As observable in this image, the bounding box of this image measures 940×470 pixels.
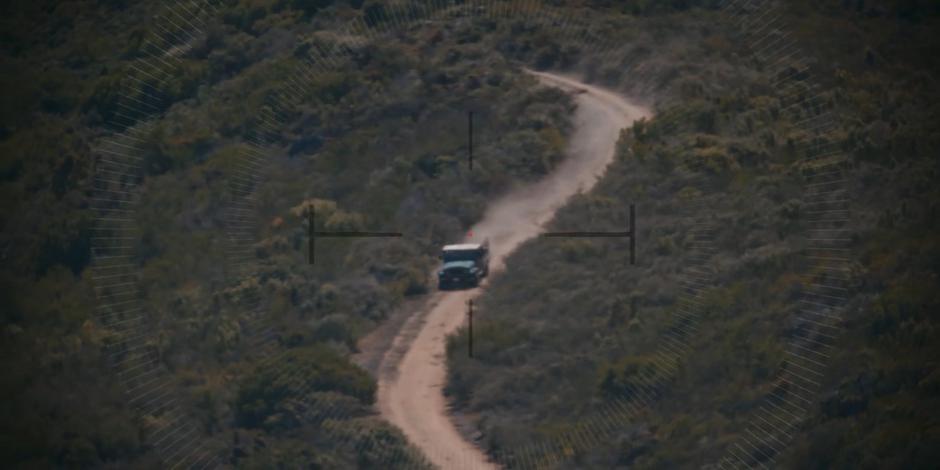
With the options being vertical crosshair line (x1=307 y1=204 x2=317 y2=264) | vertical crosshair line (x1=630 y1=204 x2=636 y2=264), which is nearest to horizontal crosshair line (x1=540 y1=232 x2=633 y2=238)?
vertical crosshair line (x1=630 y1=204 x2=636 y2=264)

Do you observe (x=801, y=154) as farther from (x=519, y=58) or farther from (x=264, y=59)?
(x=264, y=59)

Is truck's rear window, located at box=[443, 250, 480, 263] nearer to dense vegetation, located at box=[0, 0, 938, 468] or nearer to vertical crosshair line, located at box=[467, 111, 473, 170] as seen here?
dense vegetation, located at box=[0, 0, 938, 468]

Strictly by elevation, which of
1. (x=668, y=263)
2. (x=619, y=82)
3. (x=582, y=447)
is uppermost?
(x=619, y=82)

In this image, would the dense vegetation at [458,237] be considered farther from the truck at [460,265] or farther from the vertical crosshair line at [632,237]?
the truck at [460,265]

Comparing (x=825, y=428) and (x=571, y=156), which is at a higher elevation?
(x=571, y=156)

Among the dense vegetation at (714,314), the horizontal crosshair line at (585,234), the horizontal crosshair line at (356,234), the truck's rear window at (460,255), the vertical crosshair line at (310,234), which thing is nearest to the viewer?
the dense vegetation at (714,314)

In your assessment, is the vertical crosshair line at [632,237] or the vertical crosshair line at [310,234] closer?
the vertical crosshair line at [310,234]

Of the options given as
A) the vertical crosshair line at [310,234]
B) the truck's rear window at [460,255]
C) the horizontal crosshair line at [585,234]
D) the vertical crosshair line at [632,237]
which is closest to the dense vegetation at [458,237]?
the vertical crosshair line at [310,234]

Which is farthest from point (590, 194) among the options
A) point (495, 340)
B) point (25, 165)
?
point (25, 165)
